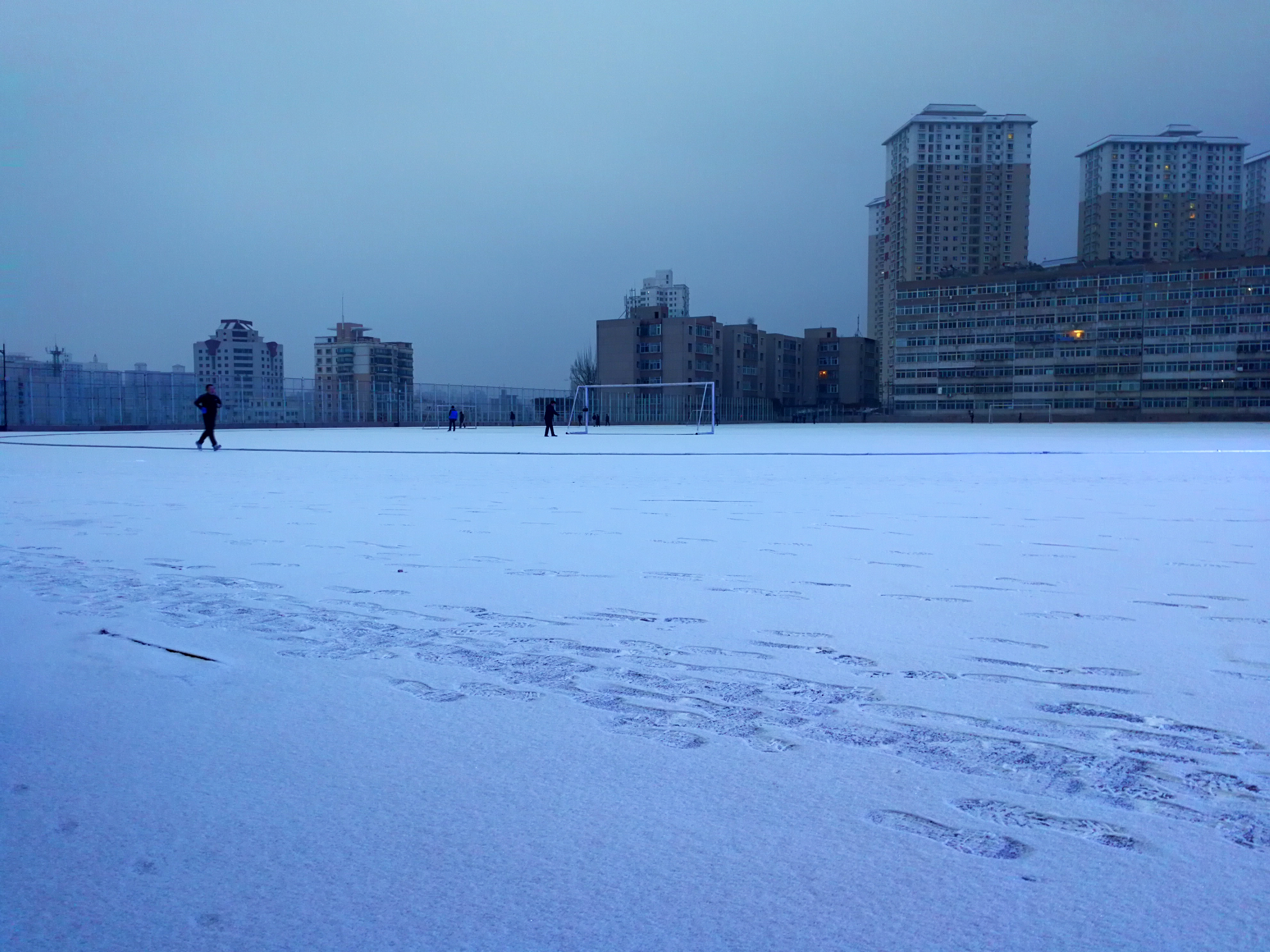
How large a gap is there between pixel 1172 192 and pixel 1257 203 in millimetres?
13101

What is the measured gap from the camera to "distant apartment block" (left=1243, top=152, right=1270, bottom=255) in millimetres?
135500

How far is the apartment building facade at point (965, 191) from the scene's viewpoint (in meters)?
128

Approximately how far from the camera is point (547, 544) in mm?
6145

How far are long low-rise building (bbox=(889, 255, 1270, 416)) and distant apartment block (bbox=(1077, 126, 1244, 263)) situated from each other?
40925mm

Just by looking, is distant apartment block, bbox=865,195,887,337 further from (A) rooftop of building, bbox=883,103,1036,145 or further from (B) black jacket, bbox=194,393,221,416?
(B) black jacket, bbox=194,393,221,416

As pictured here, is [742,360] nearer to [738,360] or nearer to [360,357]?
[738,360]

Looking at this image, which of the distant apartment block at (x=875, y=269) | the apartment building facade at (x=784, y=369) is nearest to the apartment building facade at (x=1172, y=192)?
the distant apartment block at (x=875, y=269)

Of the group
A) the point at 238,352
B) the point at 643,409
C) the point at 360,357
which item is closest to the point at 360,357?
the point at 360,357

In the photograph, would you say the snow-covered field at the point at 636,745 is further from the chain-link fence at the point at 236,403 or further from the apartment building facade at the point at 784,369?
the apartment building facade at the point at 784,369

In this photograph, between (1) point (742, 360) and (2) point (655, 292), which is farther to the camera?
(2) point (655, 292)

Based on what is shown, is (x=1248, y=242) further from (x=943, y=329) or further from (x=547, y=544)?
(x=547, y=544)

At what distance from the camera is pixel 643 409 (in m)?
76.0

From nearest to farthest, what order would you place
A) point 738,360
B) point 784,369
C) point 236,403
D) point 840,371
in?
1. point 236,403
2. point 738,360
3. point 784,369
4. point 840,371

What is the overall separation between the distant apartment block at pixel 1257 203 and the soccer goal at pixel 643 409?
3637 inches
